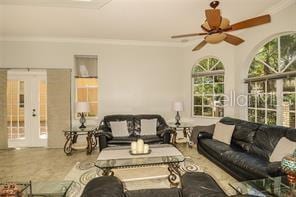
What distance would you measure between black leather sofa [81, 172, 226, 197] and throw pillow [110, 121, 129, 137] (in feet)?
11.1

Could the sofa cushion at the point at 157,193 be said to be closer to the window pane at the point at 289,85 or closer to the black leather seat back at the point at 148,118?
the window pane at the point at 289,85

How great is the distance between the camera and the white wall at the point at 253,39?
3.81m

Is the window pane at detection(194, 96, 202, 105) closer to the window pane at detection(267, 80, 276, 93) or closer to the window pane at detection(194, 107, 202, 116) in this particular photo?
the window pane at detection(194, 107, 202, 116)

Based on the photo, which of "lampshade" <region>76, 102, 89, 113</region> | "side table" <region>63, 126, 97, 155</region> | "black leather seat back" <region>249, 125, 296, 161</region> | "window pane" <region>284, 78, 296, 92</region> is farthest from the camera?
"lampshade" <region>76, 102, 89, 113</region>

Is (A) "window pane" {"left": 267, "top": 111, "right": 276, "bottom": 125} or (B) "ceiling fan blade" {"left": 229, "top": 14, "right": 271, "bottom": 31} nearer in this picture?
(B) "ceiling fan blade" {"left": 229, "top": 14, "right": 271, "bottom": 31}

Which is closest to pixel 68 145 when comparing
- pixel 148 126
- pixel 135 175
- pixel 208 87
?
pixel 148 126

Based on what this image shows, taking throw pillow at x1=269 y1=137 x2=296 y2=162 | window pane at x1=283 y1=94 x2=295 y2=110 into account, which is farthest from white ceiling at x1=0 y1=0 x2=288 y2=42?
throw pillow at x1=269 y1=137 x2=296 y2=162

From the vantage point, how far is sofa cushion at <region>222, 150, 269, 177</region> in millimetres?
2952

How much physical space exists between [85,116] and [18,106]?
1.90 meters

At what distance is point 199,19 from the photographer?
4.50 metres

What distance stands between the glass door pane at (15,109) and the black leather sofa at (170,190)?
520cm

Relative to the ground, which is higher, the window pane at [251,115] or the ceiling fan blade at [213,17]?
the ceiling fan blade at [213,17]

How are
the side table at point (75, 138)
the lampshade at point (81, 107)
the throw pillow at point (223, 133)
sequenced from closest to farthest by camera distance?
1. the throw pillow at point (223, 133)
2. the side table at point (75, 138)
3. the lampshade at point (81, 107)

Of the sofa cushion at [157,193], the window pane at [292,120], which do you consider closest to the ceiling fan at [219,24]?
the window pane at [292,120]
